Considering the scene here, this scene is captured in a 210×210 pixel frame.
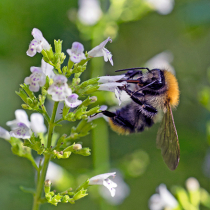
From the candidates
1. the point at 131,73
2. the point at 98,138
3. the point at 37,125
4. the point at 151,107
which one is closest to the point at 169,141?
the point at 151,107

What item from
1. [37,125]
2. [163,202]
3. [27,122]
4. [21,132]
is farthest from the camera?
[163,202]

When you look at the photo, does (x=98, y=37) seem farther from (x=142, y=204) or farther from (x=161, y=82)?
(x=142, y=204)

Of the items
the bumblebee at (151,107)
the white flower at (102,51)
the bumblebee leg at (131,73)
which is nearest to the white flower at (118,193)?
the bumblebee at (151,107)

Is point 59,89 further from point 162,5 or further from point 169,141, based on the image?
point 162,5

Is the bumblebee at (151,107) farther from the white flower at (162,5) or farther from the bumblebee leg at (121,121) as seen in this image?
the white flower at (162,5)

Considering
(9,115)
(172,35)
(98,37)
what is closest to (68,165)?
(9,115)
